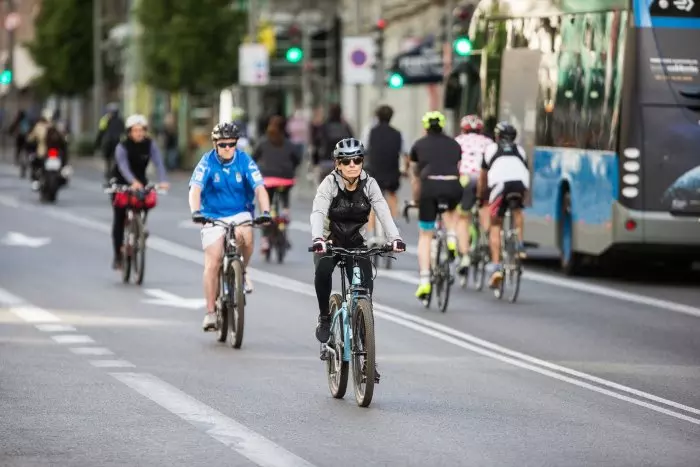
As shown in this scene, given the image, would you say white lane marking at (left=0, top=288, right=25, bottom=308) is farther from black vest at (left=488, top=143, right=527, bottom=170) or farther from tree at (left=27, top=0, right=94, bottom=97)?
tree at (left=27, top=0, right=94, bottom=97)

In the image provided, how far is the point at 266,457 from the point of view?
1066cm

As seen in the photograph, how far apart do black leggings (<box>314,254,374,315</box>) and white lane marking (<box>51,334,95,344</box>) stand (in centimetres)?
378

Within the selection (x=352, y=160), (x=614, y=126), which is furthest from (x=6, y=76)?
(x=352, y=160)

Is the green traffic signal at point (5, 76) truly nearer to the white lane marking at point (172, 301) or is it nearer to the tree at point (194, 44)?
the tree at point (194, 44)

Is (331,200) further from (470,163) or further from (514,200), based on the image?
Result: (470,163)

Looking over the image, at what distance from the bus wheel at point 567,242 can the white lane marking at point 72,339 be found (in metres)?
8.73

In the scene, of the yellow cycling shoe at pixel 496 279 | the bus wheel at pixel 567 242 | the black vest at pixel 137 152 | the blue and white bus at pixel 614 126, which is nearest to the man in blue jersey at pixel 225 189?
the yellow cycling shoe at pixel 496 279

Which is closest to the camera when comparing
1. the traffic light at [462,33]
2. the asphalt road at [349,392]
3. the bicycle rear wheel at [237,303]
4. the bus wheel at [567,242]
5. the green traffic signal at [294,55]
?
the asphalt road at [349,392]

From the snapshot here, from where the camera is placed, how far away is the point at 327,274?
13336 mm

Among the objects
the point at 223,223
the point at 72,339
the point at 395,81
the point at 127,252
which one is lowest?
the point at 72,339

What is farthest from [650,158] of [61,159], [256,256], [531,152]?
[61,159]

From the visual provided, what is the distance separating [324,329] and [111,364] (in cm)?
234

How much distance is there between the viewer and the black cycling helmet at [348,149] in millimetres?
13078

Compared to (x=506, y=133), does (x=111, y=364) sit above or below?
below
